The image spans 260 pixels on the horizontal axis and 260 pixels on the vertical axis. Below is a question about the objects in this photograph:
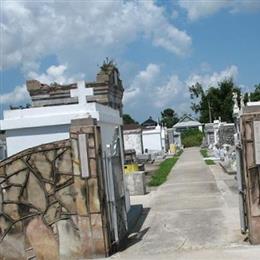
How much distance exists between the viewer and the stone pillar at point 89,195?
8.91 metres

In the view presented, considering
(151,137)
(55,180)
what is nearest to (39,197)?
(55,180)

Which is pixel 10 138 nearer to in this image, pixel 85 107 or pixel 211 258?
pixel 85 107

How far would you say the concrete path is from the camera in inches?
343

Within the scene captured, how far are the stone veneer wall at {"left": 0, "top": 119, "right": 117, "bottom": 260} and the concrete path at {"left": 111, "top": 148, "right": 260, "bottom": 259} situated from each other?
0.72m

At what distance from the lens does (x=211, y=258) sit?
818 cm

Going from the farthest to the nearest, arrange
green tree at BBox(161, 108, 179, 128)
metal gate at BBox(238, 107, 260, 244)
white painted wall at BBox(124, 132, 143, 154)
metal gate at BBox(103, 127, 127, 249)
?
green tree at BBox(161, 108, 179, 128)
white painted wall at BBox(124, 132, 143, 154)
metal gate at BBox(103, 127, 127, 249)
metal gate at BBox(238, 107, 260, 244)

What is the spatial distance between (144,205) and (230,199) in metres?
2.36

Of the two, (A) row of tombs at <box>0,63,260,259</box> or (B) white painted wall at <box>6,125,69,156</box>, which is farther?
(B) white painted wall at <box>6,125,69,156</box>

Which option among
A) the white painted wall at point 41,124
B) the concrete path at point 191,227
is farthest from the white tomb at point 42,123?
the concrete path at point 191,227

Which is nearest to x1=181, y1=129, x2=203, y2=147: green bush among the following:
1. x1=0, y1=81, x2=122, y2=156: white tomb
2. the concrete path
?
the concrete path

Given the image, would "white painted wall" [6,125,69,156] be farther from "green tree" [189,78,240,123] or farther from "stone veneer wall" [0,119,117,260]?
"green tree" [189,78,240,123]

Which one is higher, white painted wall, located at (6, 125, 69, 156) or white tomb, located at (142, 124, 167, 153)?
white painted wall, located at (6, 125, 69, 156)

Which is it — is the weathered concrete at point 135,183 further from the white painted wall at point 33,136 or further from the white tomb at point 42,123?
the white painted wall at point 33,136

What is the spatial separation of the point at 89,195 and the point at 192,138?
78.5 m
